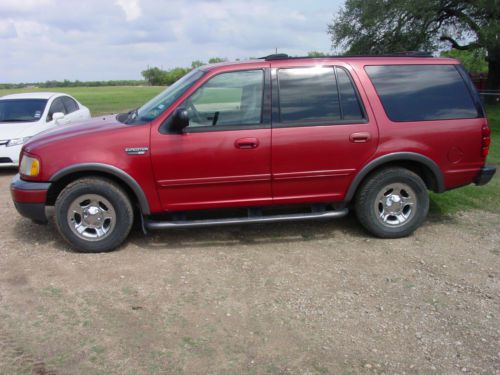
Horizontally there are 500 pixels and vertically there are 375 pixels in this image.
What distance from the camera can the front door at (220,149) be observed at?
4527mm

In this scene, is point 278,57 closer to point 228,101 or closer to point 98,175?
point 228,101

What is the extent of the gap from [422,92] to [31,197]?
4.23 metres

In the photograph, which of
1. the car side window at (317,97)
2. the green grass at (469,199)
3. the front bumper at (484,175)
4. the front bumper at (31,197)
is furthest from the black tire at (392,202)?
the front bumper at (31,197)

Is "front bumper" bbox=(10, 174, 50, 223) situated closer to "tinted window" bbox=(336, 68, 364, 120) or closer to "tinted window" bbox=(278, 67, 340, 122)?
"tinted window" bbox=(278, 67, 340, 122)

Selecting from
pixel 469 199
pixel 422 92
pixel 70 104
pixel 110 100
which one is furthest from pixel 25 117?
pixel 110 100

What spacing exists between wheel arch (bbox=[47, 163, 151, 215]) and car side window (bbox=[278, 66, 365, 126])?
5.35 feet

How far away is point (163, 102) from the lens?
483cm

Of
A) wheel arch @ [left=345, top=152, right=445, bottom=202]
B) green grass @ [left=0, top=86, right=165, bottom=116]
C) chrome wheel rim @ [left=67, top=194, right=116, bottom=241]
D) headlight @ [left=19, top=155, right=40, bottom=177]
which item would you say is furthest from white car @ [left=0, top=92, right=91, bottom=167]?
green grass @ [left=0, top=86, right=165, bottom=116]

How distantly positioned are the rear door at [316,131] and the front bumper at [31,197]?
2.33 metres

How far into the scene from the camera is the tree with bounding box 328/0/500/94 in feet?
58.2

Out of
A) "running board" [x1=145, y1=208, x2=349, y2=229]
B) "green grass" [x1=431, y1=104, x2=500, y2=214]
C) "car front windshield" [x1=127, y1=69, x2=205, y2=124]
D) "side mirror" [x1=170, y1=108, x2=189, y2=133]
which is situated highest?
"car front windshield" [x1=127, y1=69, x2=205, y2=124]

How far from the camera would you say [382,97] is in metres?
4.87

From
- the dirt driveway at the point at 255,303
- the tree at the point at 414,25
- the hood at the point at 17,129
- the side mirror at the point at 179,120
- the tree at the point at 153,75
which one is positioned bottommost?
the dirt driveway at the point at 255,303

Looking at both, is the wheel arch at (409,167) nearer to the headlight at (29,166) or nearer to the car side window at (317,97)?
the car side window at (317,97)
